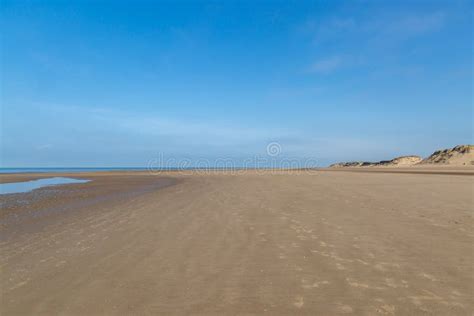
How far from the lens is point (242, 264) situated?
5.18 m

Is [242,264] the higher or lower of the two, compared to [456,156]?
lower

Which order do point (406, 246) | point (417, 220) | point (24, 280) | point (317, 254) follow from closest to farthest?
point (24, 280) → point (317, 254) → point (406, 246) → point (417, 220)

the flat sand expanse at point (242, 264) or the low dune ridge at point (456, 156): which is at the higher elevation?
the low dune ridge at point (456, 156)

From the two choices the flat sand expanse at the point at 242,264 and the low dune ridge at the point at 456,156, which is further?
the low dune ridge at the point at 456,156

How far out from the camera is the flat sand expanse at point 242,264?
3762mm

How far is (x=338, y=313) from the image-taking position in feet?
11.6

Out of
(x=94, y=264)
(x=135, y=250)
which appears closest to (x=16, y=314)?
(x=94, y=264)

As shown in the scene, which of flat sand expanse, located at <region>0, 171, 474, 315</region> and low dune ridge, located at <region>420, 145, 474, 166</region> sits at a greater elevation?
low dune ridge, located at <region>420, 145, 474, 166</region>

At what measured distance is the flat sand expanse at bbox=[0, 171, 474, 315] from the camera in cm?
376

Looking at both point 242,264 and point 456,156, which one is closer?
point 242,264

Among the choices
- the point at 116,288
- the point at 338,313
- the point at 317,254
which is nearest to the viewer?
the point at 338,313

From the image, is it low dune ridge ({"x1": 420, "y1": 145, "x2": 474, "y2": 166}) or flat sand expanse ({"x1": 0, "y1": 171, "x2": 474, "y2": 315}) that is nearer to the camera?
flat sand expanse ({"x1": 0, "y1": 171, "x2": 474, "y2": 315})

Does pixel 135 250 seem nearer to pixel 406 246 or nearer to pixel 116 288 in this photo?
pixel 116 288

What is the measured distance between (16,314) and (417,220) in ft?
31.5
